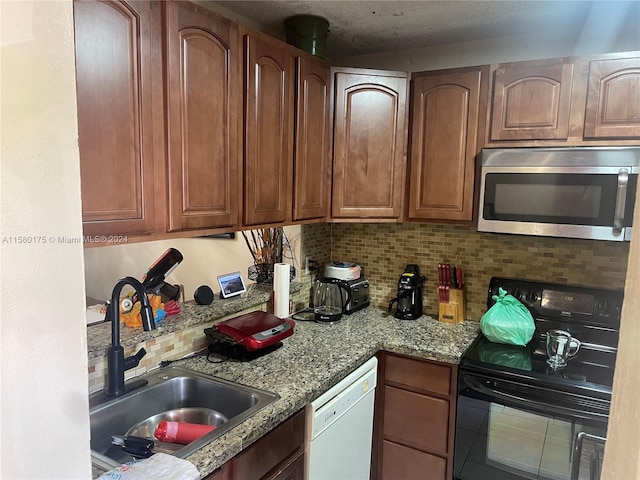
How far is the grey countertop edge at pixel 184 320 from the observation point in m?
1.52

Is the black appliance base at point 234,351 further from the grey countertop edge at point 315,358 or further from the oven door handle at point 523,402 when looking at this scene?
the oven door handle at point 523,402

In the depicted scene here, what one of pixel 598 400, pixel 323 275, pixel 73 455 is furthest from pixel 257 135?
pixel 598 400

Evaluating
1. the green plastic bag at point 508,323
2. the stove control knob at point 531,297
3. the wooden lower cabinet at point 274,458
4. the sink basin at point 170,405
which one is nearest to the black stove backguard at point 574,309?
the stove control knob at point 531,297

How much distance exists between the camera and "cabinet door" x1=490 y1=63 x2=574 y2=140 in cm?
190

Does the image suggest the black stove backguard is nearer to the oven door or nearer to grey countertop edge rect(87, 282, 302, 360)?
the oven door

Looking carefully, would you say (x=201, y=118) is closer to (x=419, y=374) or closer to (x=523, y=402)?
(x=419, y=374)

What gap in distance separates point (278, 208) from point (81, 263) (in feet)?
4.42

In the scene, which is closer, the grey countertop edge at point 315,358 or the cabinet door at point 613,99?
the grey countertop edge at point 315,358

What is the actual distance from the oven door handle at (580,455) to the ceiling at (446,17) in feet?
5.69

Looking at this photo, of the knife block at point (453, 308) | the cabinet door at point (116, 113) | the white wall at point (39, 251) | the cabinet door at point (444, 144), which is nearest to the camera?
the white wall at point (39, 251)

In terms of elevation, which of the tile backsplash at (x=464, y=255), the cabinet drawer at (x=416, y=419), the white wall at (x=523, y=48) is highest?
the white wall at (x=523, y=48)

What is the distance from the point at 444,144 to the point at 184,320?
4.79 ft

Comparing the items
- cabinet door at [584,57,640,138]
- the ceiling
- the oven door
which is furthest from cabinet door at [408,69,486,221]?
the oven door

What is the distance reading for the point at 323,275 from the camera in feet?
8.91
